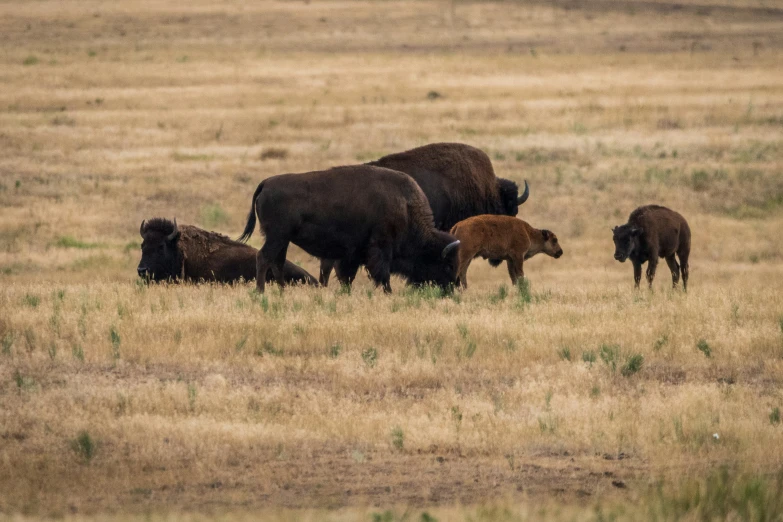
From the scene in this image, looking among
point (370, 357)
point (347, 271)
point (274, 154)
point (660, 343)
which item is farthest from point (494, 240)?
point (274, 154)

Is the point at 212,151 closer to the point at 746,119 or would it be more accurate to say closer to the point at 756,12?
the point at 746,119

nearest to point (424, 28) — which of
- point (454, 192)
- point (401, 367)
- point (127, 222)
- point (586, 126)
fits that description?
point (586, 126)

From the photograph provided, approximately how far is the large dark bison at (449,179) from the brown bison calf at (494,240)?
0.77 m

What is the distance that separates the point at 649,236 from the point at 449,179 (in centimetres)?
269

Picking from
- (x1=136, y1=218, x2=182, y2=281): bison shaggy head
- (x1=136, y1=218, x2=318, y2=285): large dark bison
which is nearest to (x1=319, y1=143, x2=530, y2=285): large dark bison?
(x1=136, y1=218, x2=318, y2=285): large dark bison

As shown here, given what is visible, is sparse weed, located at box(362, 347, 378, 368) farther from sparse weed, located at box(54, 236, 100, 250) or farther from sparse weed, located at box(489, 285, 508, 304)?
sparse weed, located at box(54, 236, 100, 250)

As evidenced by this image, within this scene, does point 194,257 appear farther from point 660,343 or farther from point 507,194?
point 660,343

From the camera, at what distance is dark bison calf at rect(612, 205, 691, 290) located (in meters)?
15.8

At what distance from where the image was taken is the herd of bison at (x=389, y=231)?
42.9 ft

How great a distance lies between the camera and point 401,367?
31.2 feet

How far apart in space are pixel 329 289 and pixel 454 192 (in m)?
2.73

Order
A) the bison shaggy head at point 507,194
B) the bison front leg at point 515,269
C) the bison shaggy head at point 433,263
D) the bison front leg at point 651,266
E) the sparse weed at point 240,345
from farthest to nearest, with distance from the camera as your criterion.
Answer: the bison shaggy head at point 507,194 → the bison front leg at point 651,266 → the bison front leg at point 515,269 → the bison shaggy head at point 433,263 → the sparse weed at point 240,345

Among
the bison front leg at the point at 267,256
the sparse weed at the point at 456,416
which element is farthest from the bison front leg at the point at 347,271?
the sparse weed at the point at 456,416

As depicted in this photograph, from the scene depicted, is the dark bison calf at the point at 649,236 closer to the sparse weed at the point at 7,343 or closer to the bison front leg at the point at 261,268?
the bison front leg at the point at 261,268
